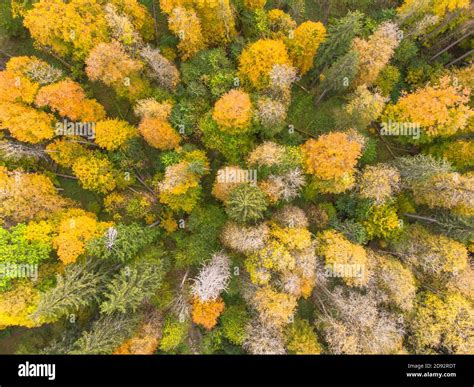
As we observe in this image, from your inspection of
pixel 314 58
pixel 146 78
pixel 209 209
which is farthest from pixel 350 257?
pixel 146 78

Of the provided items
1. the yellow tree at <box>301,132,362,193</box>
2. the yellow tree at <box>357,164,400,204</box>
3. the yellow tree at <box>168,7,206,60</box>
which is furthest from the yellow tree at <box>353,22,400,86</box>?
the yellow tree at <box>168,7,206,60</box>

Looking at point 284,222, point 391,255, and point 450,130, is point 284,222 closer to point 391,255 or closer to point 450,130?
point 391,255

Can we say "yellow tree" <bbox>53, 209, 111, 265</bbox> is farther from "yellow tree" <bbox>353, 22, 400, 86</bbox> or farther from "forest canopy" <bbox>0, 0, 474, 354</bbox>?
"yellow tree" <bbox>353, 22, 400, 86</bbox>

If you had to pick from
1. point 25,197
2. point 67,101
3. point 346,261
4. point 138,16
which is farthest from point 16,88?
point 346,261

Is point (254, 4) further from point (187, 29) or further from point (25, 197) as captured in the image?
point (25, 197)

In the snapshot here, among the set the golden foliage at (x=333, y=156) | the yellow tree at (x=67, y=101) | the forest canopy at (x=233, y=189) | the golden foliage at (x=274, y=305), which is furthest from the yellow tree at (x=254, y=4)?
the golden foliage at (x=274, y=305)

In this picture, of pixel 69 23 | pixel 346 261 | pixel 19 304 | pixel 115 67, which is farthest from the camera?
pixel 346 261

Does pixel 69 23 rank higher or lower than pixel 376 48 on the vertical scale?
higher

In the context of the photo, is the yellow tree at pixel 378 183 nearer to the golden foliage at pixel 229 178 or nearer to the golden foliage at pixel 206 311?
the golden foliage at pixel 229 178
